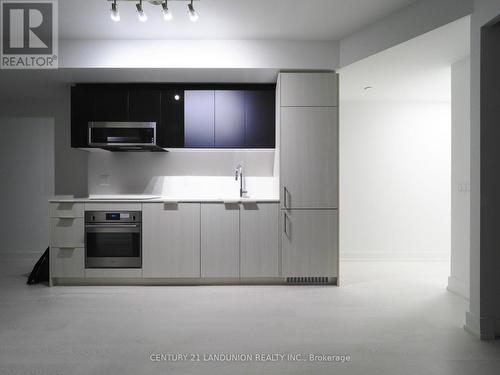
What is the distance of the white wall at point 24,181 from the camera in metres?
4.94

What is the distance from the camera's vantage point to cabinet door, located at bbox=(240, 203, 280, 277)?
3.71 meters

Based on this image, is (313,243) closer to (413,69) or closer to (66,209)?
(413,69)

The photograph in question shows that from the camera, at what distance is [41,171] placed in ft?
16.3

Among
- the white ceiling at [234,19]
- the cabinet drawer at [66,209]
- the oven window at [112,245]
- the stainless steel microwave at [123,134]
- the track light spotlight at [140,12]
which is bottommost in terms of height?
the oven window at [112,245]

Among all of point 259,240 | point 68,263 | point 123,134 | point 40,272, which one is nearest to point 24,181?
point 40,272

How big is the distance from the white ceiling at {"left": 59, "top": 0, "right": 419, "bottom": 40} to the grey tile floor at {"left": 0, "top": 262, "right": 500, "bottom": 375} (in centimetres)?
258

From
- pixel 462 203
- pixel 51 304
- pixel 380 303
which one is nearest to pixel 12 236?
pixel 51 304

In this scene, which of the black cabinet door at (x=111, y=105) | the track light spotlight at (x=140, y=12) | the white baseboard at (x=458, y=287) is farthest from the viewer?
the black cabinet door at (x=111, y=105)

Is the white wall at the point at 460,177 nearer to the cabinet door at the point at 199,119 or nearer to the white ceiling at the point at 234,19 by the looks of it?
the white ceiling at the point at 234,19

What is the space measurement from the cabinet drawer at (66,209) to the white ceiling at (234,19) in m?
1.73

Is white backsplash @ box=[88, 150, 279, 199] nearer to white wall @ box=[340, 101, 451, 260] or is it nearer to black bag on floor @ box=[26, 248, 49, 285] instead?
black bag on floor @ box=[26, 248, 49, 285]

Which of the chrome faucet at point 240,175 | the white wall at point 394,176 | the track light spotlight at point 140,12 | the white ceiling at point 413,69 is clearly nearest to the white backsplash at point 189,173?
the chrome faucet at point 240,175

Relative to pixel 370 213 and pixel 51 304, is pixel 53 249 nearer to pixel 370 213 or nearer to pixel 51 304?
pixel 51 304

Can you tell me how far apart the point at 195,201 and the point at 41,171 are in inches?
106
